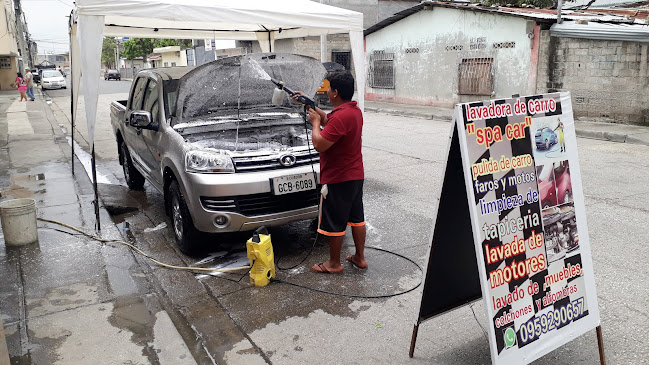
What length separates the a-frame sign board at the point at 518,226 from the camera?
262 centimetres

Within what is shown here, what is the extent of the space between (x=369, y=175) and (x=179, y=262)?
4.07 m

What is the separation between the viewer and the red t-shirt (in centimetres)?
387

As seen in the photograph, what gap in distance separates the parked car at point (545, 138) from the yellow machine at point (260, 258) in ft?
7.43

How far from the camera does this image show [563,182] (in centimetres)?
291

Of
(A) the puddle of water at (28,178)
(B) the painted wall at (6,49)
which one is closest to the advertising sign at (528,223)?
(A) the puddle of water at (28,178)

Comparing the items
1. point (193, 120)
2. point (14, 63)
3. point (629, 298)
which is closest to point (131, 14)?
point (193, 120)

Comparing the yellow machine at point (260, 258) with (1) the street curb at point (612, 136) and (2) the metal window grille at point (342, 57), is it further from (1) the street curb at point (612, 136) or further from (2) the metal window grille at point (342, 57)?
(2) the metal window grille at point (342, 57)

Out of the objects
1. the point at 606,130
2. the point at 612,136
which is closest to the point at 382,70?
the point at 606,130

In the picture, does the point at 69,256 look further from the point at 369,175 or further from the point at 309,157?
the point at 369,175

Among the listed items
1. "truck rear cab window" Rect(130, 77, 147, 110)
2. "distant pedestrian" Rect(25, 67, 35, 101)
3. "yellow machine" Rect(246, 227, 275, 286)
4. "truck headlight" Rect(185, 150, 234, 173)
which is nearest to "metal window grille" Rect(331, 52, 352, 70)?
"distant pedestrian" Rect(25, 67, 35, 101)

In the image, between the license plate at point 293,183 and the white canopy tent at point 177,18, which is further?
the white canopy tent at point 177,18

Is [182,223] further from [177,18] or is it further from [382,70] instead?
[382,70]

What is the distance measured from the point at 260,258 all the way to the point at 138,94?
3.72 m

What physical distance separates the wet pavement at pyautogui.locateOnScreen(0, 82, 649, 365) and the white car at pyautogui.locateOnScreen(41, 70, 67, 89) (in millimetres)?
35115
